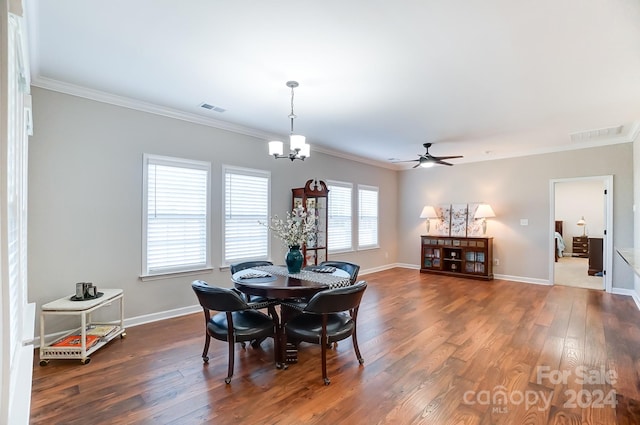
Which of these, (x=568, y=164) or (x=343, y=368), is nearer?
(x=343, y=368)

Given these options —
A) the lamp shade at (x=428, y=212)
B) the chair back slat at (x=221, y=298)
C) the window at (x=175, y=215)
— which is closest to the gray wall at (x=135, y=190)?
the window at (x=175, y=215)

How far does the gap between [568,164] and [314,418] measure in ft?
21.4

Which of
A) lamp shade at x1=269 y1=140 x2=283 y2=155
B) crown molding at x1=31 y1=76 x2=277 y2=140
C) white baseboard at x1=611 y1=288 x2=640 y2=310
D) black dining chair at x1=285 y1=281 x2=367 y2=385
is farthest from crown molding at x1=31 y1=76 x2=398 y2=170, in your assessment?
white baseboard at x1=611 y1=288 x2=640 y2=310

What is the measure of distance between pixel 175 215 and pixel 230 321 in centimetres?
211

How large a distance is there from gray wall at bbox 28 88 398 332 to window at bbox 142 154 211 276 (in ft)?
0.34

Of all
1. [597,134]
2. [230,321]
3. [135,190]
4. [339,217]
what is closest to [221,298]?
[230,321]

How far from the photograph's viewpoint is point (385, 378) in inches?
102

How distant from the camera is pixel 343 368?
276 centimetres

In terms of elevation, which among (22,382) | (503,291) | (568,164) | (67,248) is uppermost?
(568,164)

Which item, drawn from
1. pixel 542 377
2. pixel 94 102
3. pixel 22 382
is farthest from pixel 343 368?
pixel 94 102

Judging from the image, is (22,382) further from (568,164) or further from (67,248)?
(568,164)

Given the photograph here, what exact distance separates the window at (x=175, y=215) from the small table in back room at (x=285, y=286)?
4.49 ft

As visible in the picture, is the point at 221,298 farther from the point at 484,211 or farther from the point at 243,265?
the point at 484,211

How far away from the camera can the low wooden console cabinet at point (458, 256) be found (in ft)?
21.5
